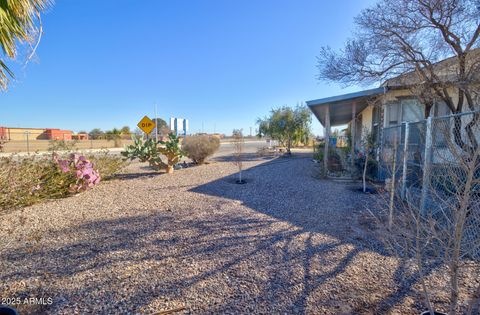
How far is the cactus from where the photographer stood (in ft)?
28.9

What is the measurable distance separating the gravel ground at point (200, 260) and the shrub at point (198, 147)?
669 centimetres

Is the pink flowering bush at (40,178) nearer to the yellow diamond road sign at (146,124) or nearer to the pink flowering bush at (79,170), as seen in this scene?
the pink flowering bush at (79,170)

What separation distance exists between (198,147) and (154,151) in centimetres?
317

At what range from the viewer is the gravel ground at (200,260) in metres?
2.17

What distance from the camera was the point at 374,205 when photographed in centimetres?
533

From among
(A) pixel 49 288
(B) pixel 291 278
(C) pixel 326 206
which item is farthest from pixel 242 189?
(A) pixel 49 288

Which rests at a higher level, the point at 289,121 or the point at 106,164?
the point at 289,121

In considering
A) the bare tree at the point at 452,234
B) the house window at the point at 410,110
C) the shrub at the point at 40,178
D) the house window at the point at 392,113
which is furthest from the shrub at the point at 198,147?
the bare tree at the point at 452,234

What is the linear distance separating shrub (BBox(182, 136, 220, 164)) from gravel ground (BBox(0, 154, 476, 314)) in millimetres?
6690

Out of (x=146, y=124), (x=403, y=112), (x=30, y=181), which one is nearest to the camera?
(x=30, y=181)

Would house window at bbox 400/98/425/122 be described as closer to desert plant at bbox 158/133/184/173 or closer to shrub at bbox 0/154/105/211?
desert plant at bbox 158/133/184/173

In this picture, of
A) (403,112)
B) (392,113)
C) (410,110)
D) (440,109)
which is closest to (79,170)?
(392,113)

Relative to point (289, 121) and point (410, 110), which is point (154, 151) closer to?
point (410, 110)

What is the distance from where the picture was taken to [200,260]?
9.53 ft
